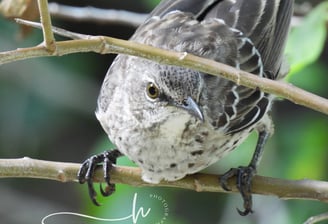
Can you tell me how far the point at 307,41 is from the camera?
3037mm

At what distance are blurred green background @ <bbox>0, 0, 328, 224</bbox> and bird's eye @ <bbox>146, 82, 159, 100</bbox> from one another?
953 millimetres

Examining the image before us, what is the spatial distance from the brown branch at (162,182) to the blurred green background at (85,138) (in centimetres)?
79

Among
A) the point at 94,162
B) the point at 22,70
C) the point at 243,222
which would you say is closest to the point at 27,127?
the point at 22,70

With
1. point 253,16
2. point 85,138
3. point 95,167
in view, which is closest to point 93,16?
point 253,16

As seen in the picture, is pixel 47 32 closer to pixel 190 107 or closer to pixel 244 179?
pixel 190 107

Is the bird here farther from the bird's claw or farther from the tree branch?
the tree branch

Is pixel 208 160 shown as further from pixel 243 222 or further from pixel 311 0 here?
pixel 311 0

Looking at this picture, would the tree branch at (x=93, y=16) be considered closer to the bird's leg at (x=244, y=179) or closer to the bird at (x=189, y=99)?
the bird at (x=189, y=99)

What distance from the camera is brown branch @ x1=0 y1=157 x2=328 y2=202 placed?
2.31 metres

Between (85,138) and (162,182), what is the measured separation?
2332 millimetres

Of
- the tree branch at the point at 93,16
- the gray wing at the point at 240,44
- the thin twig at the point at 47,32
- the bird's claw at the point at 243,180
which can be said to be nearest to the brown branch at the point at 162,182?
the bird's claw at the point at 243,180

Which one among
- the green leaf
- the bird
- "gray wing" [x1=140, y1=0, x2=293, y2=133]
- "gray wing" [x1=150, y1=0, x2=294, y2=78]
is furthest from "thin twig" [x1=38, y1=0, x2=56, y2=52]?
"gray wing" [x1=150, y1=0, x2=294, y2=78]

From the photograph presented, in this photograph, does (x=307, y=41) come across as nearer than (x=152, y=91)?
No

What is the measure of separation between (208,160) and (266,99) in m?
0.39
